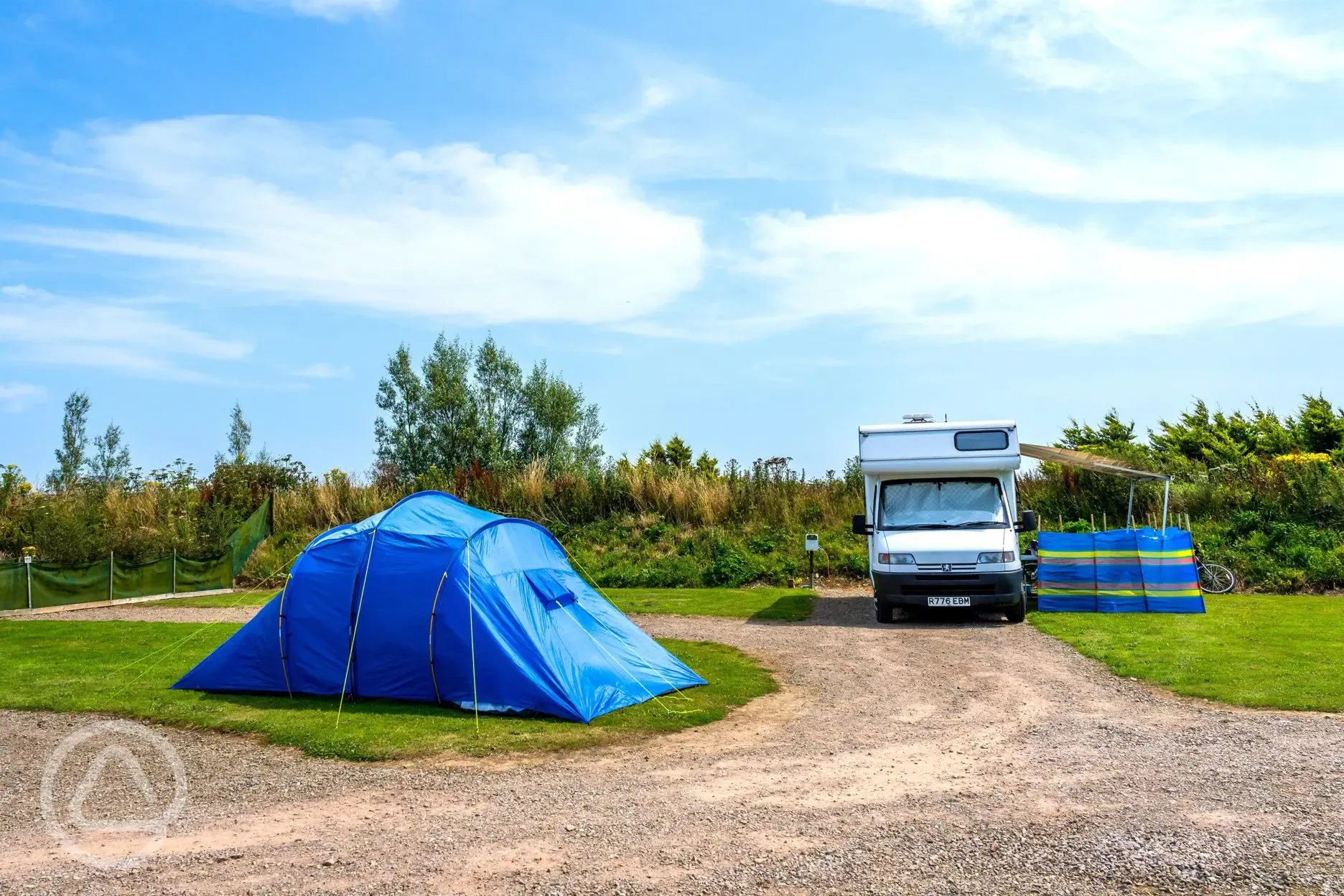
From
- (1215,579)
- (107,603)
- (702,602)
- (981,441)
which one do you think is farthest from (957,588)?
(107,603)

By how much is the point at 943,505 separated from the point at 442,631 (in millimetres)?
9473

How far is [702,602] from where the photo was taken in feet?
69.0

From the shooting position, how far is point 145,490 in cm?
3042

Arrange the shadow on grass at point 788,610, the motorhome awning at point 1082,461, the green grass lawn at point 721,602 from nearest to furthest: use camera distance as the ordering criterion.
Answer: the shadow on grass at point 788,610 < the green grass lawn at point 721,602 < the motorhome awning at point 1082,461

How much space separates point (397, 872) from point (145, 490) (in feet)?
91.9

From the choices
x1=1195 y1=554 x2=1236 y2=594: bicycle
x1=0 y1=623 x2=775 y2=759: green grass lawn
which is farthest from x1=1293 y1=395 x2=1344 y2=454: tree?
x1=0 y1=623 x2=775 y2=759: green grass lawn

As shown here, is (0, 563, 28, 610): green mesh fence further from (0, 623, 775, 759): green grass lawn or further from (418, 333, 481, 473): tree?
(418, 333, 481, 473): tree

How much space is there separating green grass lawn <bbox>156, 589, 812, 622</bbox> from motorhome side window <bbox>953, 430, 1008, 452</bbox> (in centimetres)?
393

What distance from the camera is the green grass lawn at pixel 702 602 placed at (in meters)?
19.2

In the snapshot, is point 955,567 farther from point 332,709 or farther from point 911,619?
point 332,709

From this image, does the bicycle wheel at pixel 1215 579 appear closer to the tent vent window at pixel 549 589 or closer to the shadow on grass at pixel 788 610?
the shadow on grass at pixel 788 610

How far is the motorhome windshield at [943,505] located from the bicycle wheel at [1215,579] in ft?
20.9

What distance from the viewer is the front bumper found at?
1627cm

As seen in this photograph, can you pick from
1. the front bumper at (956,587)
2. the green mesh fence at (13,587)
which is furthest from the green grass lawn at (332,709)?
the green mesh fence at (13,587)
